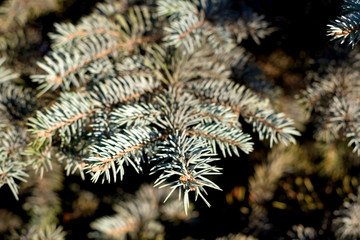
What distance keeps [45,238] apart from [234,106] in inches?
25.1

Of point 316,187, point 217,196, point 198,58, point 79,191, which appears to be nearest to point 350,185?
point 316,187

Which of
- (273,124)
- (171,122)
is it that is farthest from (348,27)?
(171,122)

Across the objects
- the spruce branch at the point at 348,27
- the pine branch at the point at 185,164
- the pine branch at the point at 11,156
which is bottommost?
the pine branch at the point at 11,156

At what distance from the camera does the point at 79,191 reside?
40.5 inches

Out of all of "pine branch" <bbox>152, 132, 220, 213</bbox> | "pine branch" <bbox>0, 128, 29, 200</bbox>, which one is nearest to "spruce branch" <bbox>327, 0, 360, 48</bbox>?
"pine branch" <bbox>152, 132, 220, 213</bbox>

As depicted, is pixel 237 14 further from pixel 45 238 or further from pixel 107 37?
pixel 45 238

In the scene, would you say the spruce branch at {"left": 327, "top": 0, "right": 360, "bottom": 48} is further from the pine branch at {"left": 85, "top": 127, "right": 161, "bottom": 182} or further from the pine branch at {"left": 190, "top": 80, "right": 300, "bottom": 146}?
the pine branch at {"left": 85, "top": 127, "right": 161, "bottom": 182}

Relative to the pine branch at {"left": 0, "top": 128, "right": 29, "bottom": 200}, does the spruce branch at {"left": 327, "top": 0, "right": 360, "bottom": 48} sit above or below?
above

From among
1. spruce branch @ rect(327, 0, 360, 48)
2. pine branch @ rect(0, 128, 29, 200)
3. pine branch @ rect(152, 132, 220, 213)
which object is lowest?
pine branch @ rect(0, 128, 29, 200)

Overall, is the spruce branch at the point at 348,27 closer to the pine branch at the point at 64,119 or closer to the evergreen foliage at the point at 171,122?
the evergreen foliage at the point at 171,122

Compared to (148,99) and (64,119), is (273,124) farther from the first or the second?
(64,119)

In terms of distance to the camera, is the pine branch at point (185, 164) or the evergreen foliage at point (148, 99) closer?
the pine branch at point (185, 164)

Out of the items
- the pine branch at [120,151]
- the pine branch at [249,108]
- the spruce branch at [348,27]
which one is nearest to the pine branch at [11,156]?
the pine branch at [120,151]

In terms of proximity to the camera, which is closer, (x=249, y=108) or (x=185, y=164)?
(x=185, y=164)
